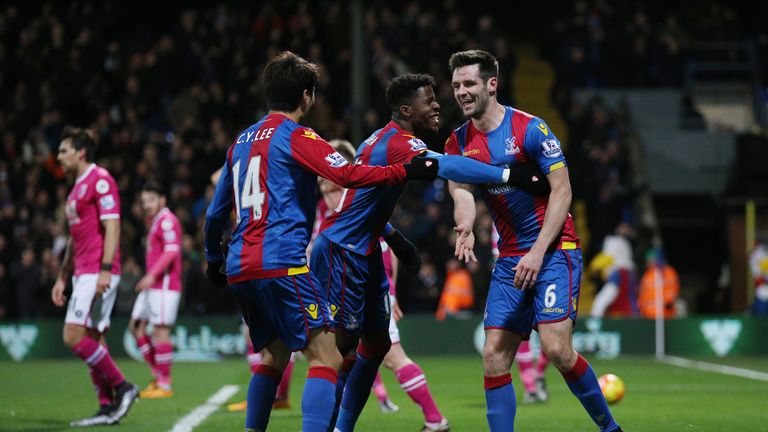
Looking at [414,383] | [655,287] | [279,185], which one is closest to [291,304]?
[279,185]

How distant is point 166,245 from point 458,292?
8.18 metres

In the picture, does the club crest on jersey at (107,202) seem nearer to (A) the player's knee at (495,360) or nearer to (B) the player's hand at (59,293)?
(B) the player's hand at (59,293)

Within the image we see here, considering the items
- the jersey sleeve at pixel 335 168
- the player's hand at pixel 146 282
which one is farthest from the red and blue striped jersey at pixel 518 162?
the player's hand at pixel 146 282

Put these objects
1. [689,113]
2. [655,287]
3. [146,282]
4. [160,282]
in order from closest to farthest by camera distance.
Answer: [146,282] < [160,282] < [655,287] < [689,113]

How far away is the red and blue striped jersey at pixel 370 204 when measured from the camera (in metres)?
7.67

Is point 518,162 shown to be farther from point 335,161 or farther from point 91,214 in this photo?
point 91,214

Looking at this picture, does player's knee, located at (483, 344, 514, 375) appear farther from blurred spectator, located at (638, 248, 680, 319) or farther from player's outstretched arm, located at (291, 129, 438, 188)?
blurred spectator, located at (638, 248, 680, 319)

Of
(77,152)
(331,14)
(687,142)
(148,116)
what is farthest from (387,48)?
(77,152)

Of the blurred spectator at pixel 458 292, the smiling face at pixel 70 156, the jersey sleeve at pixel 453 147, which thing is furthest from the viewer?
the blurred spectator at pixel 458 292

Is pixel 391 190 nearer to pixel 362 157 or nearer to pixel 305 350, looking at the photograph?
pixel 362 157

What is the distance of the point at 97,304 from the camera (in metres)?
10.5

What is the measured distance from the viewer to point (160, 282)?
13453 millimetres

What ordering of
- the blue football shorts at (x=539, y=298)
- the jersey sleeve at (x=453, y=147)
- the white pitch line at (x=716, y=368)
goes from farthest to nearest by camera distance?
1. the white pitch line at (x=716, y=368)
2. the jersey sleeve at (x=453, y=147)
3. the blue football shorts at (x=539, y=298)

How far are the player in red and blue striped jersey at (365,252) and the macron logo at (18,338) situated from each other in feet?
41.0
